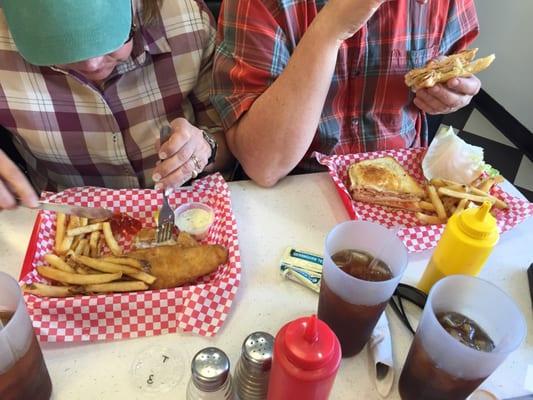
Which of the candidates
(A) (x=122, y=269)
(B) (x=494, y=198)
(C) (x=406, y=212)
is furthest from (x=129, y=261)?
(B) (x=494, y=198)

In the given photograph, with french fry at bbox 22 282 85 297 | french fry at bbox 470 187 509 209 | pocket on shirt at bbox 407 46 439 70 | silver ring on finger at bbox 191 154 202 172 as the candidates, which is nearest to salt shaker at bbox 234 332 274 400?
french fry at bbox 22 282 85 297

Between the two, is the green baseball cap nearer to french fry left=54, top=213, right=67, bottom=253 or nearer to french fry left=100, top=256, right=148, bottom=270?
french fry left=54, top=213, right=67, bottom=253

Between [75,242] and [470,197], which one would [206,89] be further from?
[470,197]

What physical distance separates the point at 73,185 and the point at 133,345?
78 cm

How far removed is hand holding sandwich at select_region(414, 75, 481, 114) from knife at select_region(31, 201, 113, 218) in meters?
1.05

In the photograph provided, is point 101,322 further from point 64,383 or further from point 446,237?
point 446,237

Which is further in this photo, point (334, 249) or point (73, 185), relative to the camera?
point (73, 185)

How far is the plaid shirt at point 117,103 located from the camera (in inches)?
54.0

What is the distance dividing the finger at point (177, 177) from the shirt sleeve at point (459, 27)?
3.14ft

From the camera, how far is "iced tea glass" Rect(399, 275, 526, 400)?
0.78 metres

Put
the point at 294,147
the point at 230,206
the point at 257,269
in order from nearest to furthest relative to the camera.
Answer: the point at 257,269
the point at 230,206
the point at 294,147

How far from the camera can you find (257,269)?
1175mm

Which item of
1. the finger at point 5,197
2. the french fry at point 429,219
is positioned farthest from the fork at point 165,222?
the french fry at point 429,219

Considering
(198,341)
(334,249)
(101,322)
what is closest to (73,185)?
(101,322)
